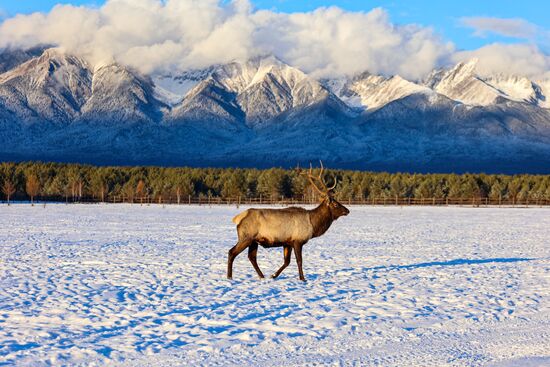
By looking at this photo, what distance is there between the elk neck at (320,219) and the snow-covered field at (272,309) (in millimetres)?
1167

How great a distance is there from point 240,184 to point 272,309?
398 feet

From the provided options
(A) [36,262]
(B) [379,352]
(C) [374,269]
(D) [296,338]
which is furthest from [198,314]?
(A) [36,262]

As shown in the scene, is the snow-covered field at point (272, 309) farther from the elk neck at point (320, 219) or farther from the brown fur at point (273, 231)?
the elk neck at point (320, 219)

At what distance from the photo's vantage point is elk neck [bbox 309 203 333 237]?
17.6 m

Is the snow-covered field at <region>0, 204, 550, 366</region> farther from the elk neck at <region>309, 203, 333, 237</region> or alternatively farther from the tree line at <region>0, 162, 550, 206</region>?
the tree line at <region>0, 162, 550, 206</region>

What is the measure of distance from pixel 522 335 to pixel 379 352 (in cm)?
274

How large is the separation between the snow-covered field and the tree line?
102m

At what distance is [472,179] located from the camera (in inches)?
5468

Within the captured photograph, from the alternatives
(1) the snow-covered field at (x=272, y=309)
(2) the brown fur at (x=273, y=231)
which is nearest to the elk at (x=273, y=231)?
(2) the brown fur at (x=273, y=231)

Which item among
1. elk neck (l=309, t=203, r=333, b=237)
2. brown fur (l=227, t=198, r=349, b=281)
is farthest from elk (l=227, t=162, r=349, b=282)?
elk neck (l=309, t=203, r=333, b=237)

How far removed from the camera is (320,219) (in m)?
17.8

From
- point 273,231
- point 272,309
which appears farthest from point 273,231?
point 272,309

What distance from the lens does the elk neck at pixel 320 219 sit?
1762 cm

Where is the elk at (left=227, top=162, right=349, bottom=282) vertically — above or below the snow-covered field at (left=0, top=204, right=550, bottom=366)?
above
